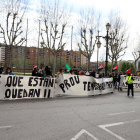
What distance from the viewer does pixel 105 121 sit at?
5.18 metres

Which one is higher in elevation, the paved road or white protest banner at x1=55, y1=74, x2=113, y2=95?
white protest banner at x1=55, y1=74, x2=113, y2=95

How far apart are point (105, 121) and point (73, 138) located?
67.9 inches

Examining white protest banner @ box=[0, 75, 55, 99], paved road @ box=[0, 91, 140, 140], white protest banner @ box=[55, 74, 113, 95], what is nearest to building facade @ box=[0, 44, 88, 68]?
white protest banner @ box=[55, 74, 113, 95]

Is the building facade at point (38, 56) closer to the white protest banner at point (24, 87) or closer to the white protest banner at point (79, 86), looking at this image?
the white protest banner at point (79, 86)

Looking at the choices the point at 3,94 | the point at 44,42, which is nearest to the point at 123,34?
the point at 44,42

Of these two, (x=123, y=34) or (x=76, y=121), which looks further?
(x=123, y=34)

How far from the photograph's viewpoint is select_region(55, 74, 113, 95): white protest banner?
1023 cm

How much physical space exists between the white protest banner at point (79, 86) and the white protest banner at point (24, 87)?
2.55 ft

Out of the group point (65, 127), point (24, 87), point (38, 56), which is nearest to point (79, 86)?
point (24, 87)

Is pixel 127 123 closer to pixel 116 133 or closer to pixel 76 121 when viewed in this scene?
pixel 116 133

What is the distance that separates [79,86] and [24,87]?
3469 mm

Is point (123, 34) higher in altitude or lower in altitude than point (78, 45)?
higher

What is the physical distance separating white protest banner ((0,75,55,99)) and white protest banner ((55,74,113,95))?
78cm

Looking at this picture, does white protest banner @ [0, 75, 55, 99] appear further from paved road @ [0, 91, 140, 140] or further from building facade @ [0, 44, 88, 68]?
building facade @ [0, 44, 88, 68]
